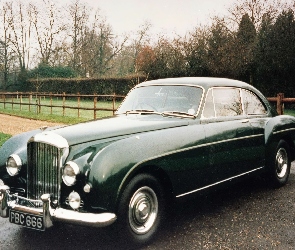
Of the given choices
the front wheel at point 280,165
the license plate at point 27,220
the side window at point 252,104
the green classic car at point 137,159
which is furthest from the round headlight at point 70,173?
the front wheel at point 280,165

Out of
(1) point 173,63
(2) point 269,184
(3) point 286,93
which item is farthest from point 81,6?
(2) point 269,184

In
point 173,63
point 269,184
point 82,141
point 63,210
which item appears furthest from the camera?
point 173,63

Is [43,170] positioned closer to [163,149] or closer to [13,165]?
[13,165]

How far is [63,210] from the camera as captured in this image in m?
3.28

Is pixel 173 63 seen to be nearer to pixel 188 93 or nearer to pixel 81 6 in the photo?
pixel 81 6

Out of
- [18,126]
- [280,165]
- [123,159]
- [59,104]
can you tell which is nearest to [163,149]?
[123,159]

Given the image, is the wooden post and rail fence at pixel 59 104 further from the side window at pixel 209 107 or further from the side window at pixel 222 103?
the side window at pixel 209 107

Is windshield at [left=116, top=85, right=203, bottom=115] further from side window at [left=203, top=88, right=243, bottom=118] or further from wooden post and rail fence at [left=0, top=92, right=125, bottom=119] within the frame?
wooden post and rail fence at [left=0, top=92, right=125, bottom=119]

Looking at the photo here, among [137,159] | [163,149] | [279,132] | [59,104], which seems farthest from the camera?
[59,104]

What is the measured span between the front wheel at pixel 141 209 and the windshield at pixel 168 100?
1166 millimetres

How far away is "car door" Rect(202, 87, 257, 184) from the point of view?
14.5ft

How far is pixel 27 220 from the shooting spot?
3363 millimetres

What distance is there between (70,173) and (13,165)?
2.80 feet

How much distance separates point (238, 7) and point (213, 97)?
3176 centimetres
